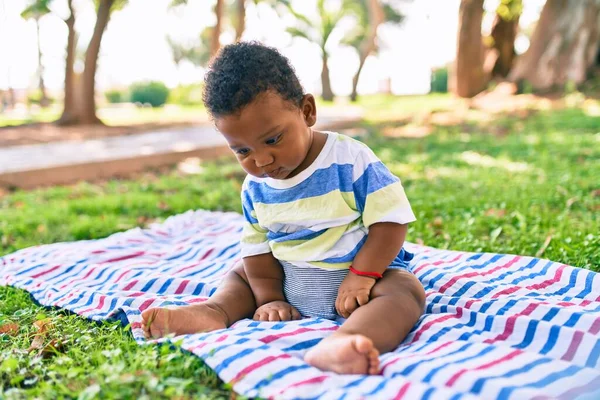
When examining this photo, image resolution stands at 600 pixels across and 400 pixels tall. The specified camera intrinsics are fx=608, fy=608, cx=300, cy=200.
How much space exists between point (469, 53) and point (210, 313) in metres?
13.0

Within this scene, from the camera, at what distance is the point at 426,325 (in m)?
2.34

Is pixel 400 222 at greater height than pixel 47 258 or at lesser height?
greater

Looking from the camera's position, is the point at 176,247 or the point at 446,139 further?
the point at 446,139

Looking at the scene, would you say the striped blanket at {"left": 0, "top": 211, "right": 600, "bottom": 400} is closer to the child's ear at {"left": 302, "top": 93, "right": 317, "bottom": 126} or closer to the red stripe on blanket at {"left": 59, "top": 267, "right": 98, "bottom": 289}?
the red stripe on blanket at {"left": 59, "top": 267, "right": 98, "bottom": 289}

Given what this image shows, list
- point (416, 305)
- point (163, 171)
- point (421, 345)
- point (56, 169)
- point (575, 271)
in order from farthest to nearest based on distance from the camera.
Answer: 1. point (163, 171)
2. point (56, 169)
3. point (575, 271)
4. point (416, 305)
5. point (421, 345)

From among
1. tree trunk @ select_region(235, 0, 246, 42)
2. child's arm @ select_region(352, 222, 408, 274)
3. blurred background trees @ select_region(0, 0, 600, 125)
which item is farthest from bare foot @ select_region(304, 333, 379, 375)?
tree trunk @ select_region(235, 0, 246, 42)

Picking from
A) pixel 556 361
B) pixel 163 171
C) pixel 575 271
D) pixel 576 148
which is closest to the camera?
pixel 556 361

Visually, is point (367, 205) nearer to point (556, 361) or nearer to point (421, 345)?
point (421, 345)

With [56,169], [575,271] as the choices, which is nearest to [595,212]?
[575,271]

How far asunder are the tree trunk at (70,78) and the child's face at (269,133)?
13.1 metres

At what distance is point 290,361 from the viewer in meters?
1.97

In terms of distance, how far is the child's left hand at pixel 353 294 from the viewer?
7.63 feet

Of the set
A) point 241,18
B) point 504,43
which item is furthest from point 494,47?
point 241,18

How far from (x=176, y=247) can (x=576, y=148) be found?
16.5ft
